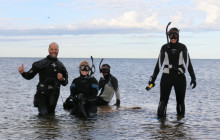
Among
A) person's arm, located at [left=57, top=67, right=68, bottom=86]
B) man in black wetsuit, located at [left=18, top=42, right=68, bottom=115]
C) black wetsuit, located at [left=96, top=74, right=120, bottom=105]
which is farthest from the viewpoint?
black wetsuit, located at [left=96, top=74, right=120, bottom=105]

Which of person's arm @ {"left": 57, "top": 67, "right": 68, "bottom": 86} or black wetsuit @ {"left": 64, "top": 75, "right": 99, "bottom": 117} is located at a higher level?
person's arm @ {"left": 57, "top": 67, "right": 68, "bottom": 86}

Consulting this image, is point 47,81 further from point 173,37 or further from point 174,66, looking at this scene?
point 173,37

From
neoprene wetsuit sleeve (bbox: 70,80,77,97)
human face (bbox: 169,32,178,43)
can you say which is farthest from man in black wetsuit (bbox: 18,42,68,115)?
human face (bbox: 169,32,178,43)

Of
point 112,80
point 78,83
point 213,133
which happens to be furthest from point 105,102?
point 213,133

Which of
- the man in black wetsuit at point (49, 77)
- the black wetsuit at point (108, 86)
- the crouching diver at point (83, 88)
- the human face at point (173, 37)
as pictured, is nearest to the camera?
the human face at point (173, 37)

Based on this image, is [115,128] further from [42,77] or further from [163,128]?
[42,77]

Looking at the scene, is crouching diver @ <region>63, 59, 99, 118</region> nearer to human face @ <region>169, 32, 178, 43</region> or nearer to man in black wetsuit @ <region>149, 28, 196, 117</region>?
man in black wetsuit @ <region>149, 28, 196, 117</region>

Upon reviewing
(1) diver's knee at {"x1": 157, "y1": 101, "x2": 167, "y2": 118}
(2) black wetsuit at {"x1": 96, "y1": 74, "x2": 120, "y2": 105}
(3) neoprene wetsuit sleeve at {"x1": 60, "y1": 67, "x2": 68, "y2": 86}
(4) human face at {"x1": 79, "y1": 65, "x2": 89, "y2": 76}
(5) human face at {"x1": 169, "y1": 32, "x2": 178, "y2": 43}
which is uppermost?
(5) human face at {"x1": 169, "y1": 32, "x2": 178, "y2": 43}

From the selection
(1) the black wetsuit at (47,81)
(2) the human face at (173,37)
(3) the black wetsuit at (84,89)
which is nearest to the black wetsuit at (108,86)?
(3) the black wetsuit at (84,89)

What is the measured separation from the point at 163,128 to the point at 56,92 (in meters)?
2.93

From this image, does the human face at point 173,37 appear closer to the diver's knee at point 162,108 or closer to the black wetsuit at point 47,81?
the diver's knee at point 162,108

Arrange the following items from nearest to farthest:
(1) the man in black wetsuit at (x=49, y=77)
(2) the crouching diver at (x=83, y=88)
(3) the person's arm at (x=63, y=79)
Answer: (3) the person's arm at (x=63, y=79), (1) the man in black wetsuit at (x=49, y=77), (2) the crouching diver at (x=83, y=88)

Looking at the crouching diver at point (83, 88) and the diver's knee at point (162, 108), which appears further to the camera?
the crouching diver at point (83, 88)

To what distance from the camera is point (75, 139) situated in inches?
277
